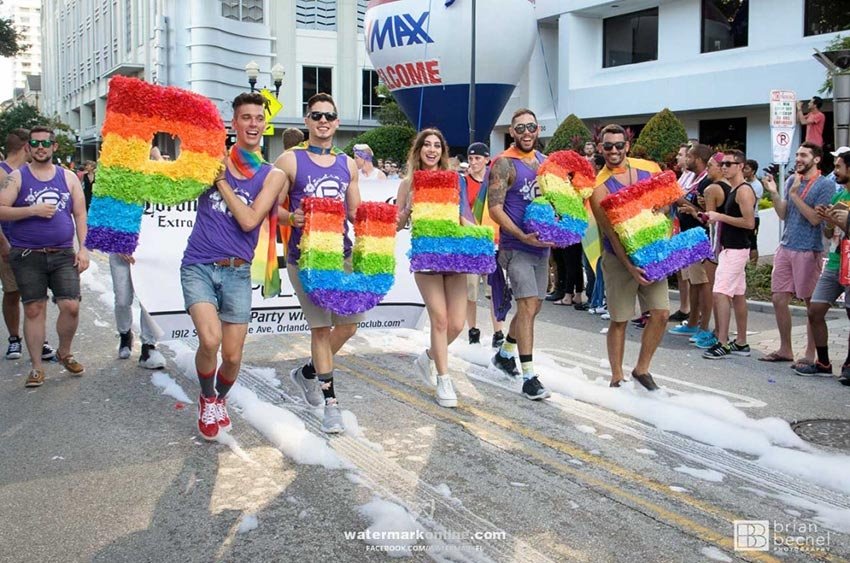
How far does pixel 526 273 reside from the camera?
6.82m

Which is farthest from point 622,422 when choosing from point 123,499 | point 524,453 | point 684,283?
point 684,283

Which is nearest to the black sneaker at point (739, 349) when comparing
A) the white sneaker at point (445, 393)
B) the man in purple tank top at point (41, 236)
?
the white sneaker at point (445, 393)

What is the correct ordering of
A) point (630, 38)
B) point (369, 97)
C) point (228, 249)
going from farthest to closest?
point (369, 97)
point (630, 38)
point (228, 249)

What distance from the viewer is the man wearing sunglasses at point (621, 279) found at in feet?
21.6

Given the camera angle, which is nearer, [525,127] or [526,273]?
[525,127]

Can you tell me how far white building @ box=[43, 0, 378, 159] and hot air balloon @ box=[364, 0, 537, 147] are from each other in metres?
5.76

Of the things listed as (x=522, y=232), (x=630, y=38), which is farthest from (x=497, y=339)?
(x=630, y=38)

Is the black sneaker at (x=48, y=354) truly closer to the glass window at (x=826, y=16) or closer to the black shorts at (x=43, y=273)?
the black shorts at (x=43, y=273)

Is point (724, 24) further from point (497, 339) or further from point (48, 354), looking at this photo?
point (48, 354)

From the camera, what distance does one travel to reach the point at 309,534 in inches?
161

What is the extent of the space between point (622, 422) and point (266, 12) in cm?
4767

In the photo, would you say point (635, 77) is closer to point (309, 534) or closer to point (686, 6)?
point (686, 6)

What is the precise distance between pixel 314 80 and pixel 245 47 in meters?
8.62

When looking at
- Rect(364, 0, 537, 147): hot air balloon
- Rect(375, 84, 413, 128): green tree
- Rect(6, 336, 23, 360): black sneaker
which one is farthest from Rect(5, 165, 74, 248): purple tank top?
Rect(375, 84, 413, 128): green tree
